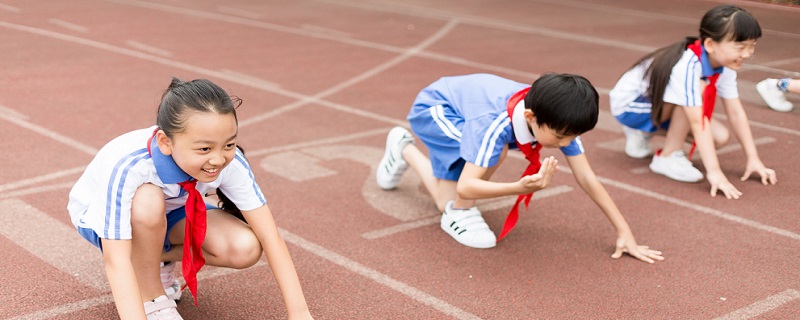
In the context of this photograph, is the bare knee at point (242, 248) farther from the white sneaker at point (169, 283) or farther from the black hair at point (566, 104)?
the black hair at point (566, 104)

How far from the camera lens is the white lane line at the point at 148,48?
9.21 metres

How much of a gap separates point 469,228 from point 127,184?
1.88 m

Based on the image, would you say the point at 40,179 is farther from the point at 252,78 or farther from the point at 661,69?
the point at 661,69

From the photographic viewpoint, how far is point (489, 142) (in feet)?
12.6

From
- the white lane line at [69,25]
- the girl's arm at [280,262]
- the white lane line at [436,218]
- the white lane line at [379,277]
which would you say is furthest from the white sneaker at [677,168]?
the white lane line at [69,25]

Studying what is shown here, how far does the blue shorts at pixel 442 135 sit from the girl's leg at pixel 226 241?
4.80 feet

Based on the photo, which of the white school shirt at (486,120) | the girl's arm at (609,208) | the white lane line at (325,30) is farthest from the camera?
the white lane line at (325,30)

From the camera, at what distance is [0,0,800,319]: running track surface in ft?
11.7

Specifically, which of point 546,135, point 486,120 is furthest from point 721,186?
point 546,135

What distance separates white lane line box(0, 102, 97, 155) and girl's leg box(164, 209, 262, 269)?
2.52 metres

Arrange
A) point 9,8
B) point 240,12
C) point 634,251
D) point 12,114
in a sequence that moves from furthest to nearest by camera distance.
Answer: point 240,12, point 9,8, point 12,114, point 634,251

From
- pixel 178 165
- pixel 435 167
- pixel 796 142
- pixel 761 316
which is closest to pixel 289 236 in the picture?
pixel 435 167

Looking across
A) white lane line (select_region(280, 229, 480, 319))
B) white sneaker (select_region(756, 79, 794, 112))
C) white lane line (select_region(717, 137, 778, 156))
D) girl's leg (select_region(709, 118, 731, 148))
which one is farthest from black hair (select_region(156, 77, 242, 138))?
white sneaker (select_region(756, 79, 794, 112))

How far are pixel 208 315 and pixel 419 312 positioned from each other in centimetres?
83
